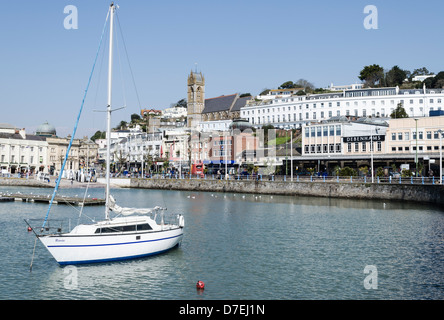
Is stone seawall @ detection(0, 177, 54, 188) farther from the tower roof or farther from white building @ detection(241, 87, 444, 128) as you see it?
white building @ detection(241, 87, 444, 128)

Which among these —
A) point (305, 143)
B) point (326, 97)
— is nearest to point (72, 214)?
point (305, 143)

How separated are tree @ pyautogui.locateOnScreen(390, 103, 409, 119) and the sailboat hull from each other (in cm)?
11556

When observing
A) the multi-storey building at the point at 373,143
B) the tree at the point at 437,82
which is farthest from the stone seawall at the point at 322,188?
the tree at the point at 437,82

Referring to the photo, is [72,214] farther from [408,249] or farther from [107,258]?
[408,249]

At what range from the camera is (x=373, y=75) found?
637ft

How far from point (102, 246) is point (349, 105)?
132140 mm

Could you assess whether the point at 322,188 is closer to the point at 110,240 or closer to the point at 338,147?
the point at 338,147

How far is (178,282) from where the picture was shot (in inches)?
953

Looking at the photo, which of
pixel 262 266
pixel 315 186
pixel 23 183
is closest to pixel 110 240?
pixel 262 266

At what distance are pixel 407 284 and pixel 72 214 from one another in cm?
3853

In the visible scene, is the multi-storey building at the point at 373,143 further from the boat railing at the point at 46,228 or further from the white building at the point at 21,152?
the white building at the point at 21,152

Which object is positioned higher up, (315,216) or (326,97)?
(326,97)

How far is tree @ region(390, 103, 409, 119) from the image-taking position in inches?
5143
